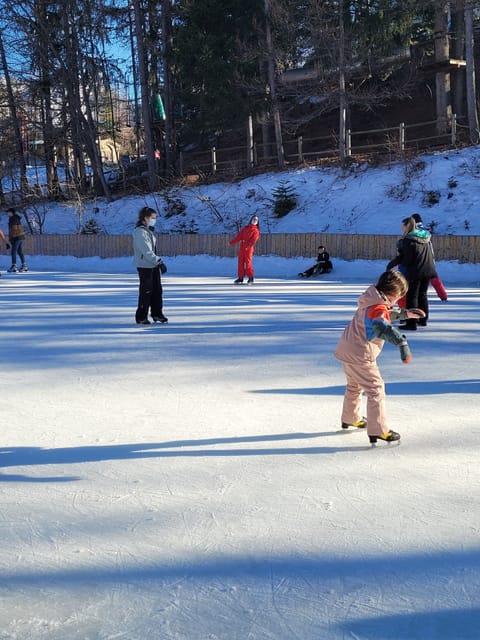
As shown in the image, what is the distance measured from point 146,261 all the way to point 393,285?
15.7 ft

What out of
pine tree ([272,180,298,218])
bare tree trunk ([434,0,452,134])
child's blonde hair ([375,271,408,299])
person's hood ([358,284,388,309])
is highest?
bare tree trunk ([434,0,452,134])

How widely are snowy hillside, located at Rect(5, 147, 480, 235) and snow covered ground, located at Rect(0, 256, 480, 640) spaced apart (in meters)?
13.7

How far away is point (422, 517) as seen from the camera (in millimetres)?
2803

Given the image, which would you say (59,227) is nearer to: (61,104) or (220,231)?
(61,104)

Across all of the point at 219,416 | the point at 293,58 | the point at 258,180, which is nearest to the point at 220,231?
the point at 258,180

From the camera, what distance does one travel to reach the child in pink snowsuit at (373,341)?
11.9 feet

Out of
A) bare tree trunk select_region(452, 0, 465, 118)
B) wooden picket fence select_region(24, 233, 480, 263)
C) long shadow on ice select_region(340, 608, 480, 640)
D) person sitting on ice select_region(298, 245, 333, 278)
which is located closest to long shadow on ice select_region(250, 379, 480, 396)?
long shadow on ice select_region(340, 608, 480, 640)

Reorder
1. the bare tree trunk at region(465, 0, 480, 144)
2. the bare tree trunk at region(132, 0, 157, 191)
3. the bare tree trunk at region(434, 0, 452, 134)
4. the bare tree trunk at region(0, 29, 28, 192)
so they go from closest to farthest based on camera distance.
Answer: the bare tree trunk at region(465, 0, 480, 144) → the bare tree trunk at region(434, 0, 452, 134) → the bare tree trunk at region(132, 0, 157, 191) → the bare tree trunk at region(0, 29, 28, 192)

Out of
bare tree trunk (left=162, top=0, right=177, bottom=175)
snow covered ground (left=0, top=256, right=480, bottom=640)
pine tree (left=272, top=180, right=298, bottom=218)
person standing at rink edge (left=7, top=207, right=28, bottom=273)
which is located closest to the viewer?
snow covered ground (left=0, top=256, right=480, bottom=640)

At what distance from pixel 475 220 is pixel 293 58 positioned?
415 inches

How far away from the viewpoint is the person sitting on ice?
1603cm

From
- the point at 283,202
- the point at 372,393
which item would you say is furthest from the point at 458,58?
the point at 372,393

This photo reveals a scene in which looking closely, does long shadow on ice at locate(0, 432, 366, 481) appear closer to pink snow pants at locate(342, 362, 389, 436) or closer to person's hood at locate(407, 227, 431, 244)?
pink snow pants at locate(342, 362, 389, 436)

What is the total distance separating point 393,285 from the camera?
12.0 feet
